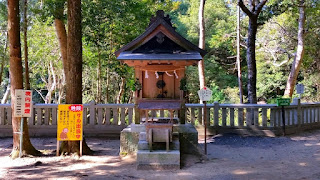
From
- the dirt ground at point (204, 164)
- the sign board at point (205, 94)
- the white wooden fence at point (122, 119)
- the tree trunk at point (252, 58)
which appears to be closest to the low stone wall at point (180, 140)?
the dirt ground at point (204, 164)

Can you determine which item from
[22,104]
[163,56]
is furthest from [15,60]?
[163,56]

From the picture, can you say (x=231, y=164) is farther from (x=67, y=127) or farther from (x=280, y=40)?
(x=280, y=40)

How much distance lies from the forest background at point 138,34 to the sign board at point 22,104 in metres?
2.95

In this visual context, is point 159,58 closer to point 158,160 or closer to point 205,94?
point 205,94

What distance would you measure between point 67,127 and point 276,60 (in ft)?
63.1

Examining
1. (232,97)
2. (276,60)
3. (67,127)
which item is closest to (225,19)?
(276,60)

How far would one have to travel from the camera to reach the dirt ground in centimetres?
608

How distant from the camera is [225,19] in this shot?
26.5 metres

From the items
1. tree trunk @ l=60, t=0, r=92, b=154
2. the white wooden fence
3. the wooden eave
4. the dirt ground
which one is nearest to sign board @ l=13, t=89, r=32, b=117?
tree trunk @ l=60, t=0, r=92, b=154

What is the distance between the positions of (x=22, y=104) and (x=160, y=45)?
4175 millimetres

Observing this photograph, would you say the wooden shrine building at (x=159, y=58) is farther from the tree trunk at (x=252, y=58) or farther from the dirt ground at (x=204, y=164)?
the tree trunk at (x=252, y=58)

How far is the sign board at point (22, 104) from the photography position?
7.38 meters

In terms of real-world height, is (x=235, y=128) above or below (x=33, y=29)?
below

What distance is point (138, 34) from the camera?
1377 cm
